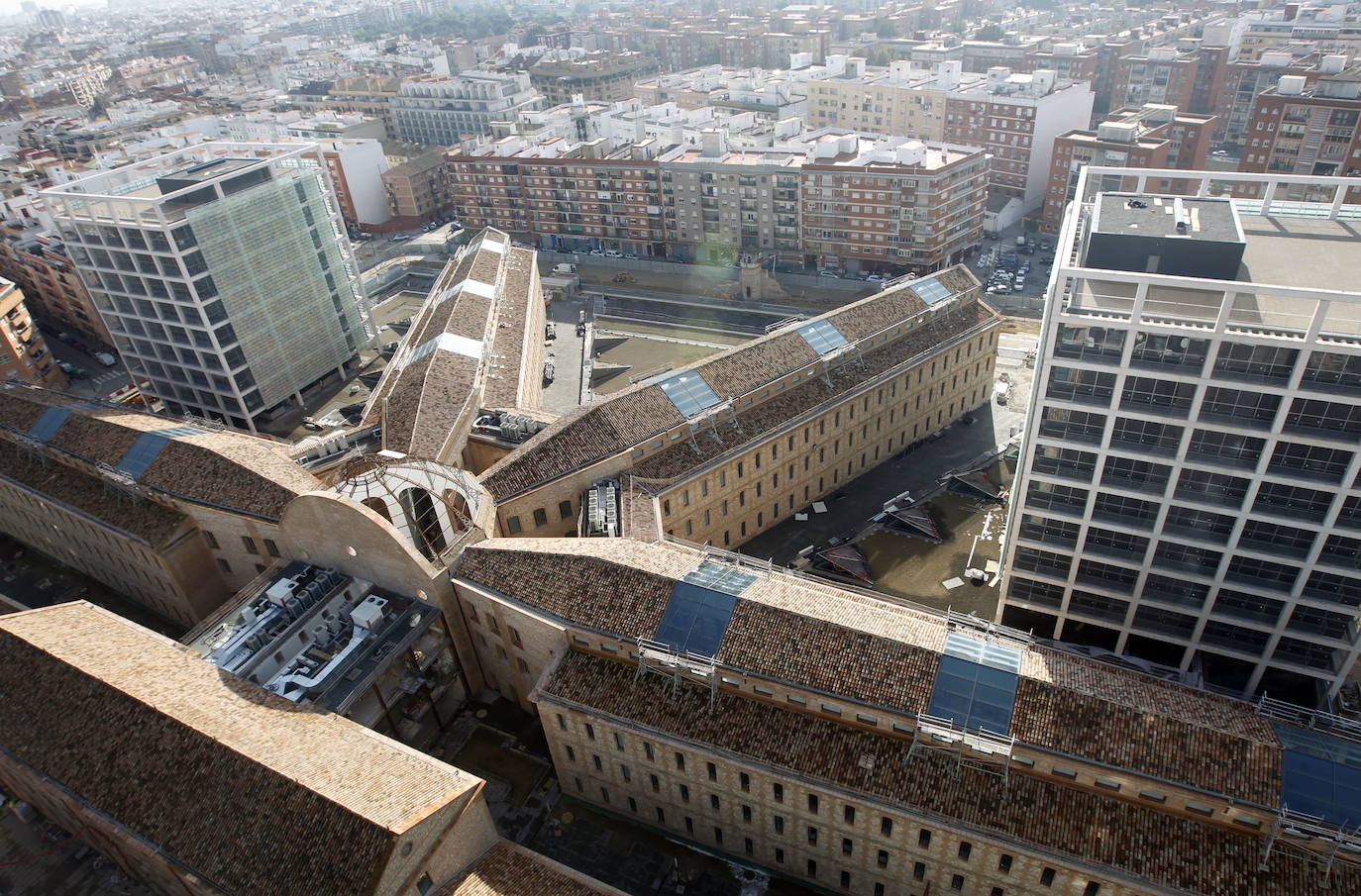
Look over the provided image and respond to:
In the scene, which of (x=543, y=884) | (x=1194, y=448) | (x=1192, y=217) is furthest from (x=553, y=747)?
(x=1192, y=217)

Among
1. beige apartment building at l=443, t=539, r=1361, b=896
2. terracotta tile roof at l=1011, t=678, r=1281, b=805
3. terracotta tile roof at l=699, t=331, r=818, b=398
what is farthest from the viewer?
terracotta tile roof at l=699, t=331, r=818, b=398

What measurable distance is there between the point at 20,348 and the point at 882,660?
11081 cm

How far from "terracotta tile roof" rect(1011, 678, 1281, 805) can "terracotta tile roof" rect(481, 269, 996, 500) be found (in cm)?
3333

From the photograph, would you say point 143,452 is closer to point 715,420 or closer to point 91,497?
point 91,497

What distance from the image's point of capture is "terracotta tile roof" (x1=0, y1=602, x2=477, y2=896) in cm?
3966

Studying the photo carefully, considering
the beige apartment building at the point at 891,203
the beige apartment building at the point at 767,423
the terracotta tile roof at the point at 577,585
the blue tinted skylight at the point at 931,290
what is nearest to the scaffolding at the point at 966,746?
the terracotta tile roof at the point at 577,585

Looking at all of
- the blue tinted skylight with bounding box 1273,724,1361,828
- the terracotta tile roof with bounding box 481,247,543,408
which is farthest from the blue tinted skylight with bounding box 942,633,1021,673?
the terracotta tile roof with bounding box 481,247,543,408

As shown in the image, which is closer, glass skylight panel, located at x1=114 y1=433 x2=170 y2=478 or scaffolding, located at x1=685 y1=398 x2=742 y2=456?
glass skylight panel, located at x1=114 y1=433 x2=170 y2=478

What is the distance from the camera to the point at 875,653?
43.9m

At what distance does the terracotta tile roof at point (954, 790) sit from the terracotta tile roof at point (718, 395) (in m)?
18.8

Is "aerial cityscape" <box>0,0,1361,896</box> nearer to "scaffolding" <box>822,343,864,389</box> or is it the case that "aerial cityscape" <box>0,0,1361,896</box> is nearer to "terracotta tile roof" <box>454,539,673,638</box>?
"terracotta tile roof" <box>454,539,673,638</box>

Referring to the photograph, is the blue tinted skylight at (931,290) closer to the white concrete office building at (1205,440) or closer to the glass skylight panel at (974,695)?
the white concrete office building at (1205,440)

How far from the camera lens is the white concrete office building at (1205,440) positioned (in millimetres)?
45000

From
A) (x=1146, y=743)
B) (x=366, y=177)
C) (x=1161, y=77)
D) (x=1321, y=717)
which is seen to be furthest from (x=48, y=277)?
(x=1161, y=77)
